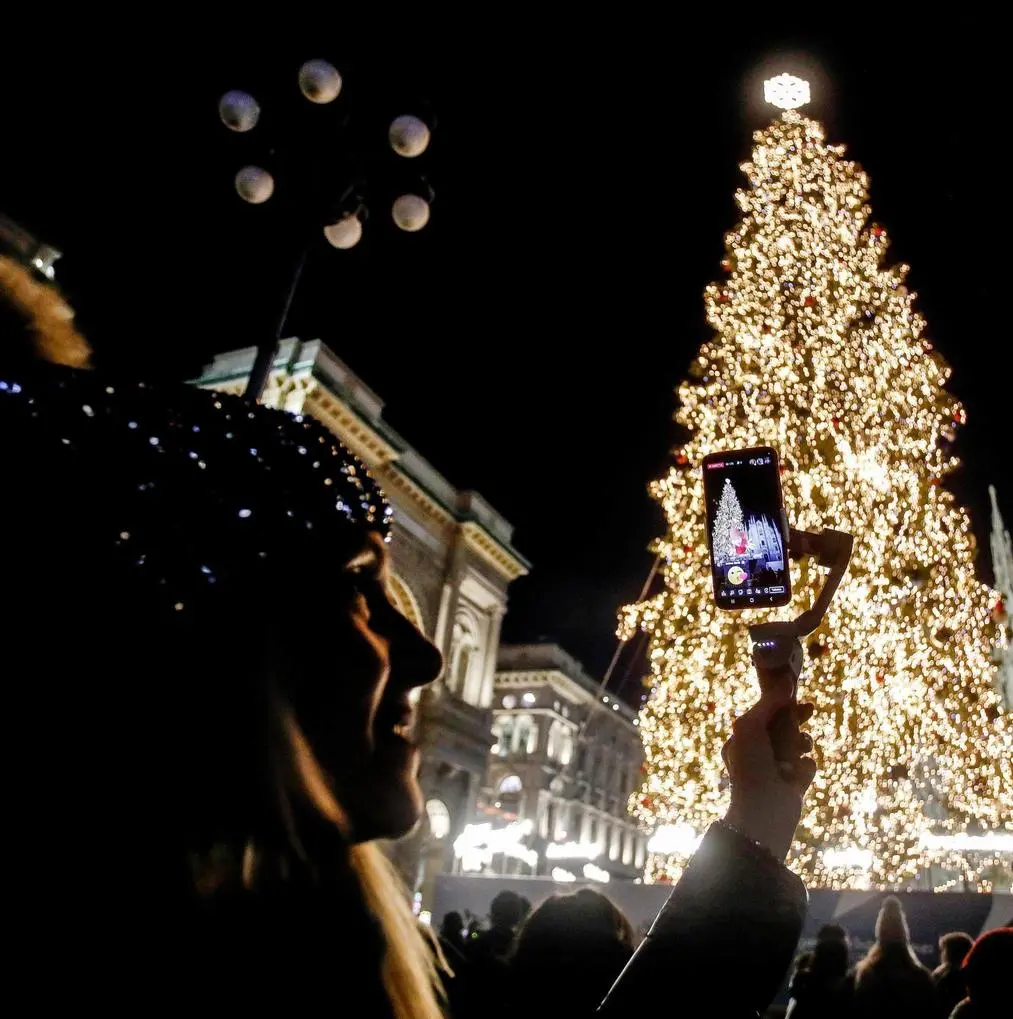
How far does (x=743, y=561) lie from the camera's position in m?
2.52

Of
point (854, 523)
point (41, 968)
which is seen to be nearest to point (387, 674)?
point (41, 968)

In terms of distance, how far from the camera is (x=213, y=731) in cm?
→ 94

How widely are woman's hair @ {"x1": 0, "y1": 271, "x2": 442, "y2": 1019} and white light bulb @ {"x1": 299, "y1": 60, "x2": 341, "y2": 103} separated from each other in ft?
21.8

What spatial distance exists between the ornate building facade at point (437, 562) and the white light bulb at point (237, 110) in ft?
73.6

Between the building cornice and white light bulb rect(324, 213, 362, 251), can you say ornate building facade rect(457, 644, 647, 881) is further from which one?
white light bulb rect(324, 213, 362, 251)

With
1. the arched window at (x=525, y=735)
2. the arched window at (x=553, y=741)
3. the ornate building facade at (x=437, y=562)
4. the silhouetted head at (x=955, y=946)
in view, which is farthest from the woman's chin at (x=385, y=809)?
the arched window at (x=525, y=735)

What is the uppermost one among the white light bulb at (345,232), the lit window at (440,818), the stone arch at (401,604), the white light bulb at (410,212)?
the white light bulb at (410,212)

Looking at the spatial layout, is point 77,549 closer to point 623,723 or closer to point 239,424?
point 239,424

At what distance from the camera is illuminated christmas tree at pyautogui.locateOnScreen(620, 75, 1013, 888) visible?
1073cm

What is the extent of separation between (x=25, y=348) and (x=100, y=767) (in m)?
0.69

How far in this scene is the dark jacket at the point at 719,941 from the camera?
3.62 ft

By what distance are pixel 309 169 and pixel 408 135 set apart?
3.09ft

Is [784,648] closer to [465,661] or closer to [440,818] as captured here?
[440,818]

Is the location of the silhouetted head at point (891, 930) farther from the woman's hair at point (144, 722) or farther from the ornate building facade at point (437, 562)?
the ornate building facade at point (437, 562)
